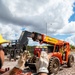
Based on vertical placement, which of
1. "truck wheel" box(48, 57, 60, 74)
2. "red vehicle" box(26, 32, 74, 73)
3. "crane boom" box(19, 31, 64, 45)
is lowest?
"truck wheel" box(48, 57, 60, 74)

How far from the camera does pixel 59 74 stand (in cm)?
1509

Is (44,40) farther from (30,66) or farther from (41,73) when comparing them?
(41,73)

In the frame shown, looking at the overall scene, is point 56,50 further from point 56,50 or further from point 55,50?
point 55,50

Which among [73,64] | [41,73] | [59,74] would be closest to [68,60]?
[73,64]

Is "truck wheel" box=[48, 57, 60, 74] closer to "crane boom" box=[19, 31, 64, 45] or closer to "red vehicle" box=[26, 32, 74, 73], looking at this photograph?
"red vehicle" box=[26, 32, 74, 73]

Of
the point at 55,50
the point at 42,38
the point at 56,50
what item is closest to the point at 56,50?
the point at 56,50

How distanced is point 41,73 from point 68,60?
1670 centimetres

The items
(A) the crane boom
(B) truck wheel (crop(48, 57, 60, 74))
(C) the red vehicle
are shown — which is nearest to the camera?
(B) truck wheel (crop(48, 57, 60, 74))

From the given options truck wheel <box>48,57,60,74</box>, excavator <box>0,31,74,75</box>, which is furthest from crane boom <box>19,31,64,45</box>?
truck wheel <box>48,57,60,74</box>

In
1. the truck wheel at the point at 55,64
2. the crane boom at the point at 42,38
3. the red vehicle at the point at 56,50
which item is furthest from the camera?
the crane boom at the point at 42,38

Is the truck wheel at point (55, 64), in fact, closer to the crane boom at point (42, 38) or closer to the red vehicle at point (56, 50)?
the red vehicle at point (56, 50)

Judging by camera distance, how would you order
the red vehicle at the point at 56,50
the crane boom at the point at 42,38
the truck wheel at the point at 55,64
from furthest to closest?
the crane boom at the point at 42,38 < the red vehicle at the point at 56,50 < the truck wheel at the point at 55,64

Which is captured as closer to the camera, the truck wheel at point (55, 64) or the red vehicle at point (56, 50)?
the truck wheel at point (55, 64)

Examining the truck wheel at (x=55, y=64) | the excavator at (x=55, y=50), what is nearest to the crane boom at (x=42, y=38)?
the excavator at (x=55, y=50)
